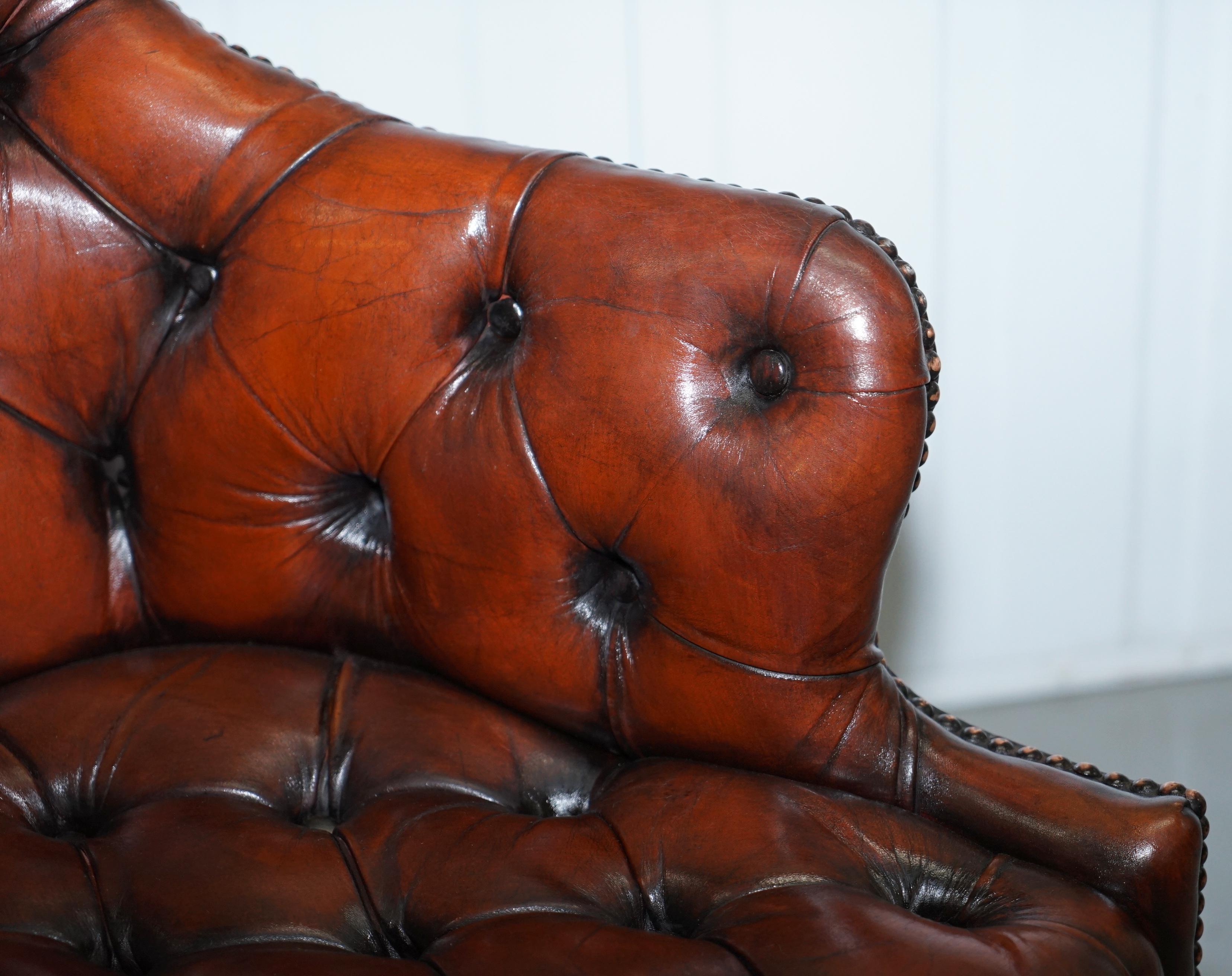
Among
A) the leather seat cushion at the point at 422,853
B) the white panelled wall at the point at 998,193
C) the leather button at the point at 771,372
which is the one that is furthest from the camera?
the white panelled wall at the point at 998,193

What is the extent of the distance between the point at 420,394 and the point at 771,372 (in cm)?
26

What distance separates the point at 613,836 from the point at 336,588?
0.30m

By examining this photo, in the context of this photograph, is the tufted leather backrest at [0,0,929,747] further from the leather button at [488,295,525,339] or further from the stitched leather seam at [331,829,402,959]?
the stitched leather seam at [331,829,402,959]

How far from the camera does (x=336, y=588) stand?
862 millimetres

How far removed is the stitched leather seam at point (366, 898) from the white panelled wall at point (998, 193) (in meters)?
0.79

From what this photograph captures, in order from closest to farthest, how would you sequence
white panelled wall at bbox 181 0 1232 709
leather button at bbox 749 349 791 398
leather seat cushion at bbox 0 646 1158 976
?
1. leather seat cushion at bbox 0 646 1158 976
2. leather button at bbox 749 349 791 398
3. white panelled wall at bbox 181 0 1232 709

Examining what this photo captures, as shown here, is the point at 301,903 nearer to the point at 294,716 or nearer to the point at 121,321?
the point at 294,716

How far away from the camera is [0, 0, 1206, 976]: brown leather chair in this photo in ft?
2.16

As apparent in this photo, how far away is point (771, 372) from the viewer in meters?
0.73

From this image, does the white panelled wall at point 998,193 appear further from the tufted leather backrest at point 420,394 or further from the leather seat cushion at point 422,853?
the leather seat cushion at point 422,853

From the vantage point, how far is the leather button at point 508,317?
0.80 metres

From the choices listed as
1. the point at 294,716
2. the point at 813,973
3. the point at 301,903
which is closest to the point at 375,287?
the point at 294,716

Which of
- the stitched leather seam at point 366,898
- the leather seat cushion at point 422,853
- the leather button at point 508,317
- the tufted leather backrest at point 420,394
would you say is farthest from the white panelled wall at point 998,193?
the stitched leather seam at point 366,898

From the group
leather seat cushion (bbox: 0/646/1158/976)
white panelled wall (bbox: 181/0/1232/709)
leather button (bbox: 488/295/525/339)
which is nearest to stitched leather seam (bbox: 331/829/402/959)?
leather seat cushion (bbox: 0/646/1158/976)
